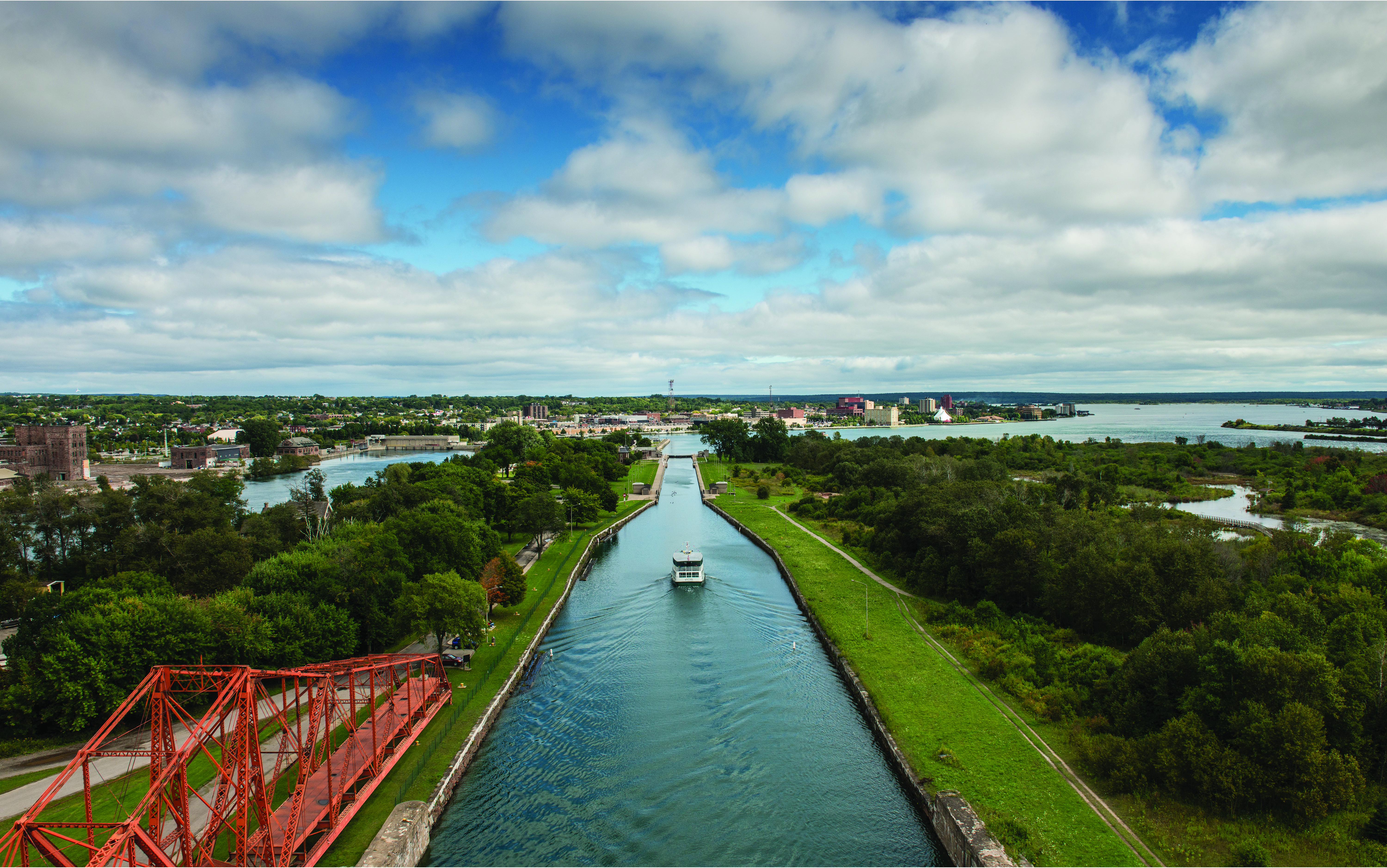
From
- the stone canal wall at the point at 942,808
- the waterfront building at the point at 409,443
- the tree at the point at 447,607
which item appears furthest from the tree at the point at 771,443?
the tree at the point at 447,607

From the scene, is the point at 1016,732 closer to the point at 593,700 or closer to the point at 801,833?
the point at 801,833

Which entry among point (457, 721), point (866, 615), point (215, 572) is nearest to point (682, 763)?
point (457, 721)

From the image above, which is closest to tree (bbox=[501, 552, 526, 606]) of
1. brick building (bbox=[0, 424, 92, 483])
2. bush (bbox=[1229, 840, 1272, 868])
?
bush (bbox=[1229, 840, 1272, 868])

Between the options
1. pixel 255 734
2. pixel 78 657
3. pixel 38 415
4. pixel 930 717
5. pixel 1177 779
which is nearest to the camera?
pixel 255 734

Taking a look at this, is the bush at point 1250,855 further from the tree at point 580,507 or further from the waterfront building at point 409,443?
the waterfront building at point 409,443

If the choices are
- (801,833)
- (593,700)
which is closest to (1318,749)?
(801,833)

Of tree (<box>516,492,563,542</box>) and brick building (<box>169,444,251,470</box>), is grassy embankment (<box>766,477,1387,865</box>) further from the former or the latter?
brick building (<box>169,444,251,470</box>)
